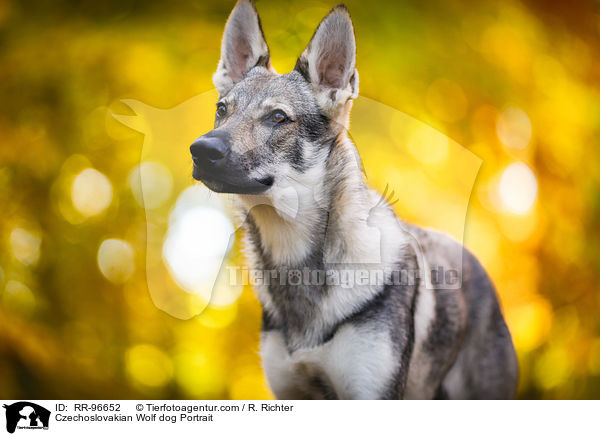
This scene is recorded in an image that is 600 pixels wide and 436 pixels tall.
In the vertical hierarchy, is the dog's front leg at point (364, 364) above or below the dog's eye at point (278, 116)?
below

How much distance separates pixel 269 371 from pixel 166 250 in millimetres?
746

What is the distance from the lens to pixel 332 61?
6.51 ft

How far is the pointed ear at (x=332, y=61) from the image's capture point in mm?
1939

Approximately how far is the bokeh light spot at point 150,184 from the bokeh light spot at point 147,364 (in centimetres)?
→ 73

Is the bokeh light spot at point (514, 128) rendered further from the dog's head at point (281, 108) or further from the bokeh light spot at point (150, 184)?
the bokeh light spot at point (150, 184)

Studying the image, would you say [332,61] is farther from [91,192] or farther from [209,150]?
[91,192]

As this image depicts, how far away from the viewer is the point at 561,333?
2.55 meters

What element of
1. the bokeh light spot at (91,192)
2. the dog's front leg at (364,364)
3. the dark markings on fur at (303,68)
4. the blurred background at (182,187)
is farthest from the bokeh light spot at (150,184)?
the dog's front leg at (364,364)

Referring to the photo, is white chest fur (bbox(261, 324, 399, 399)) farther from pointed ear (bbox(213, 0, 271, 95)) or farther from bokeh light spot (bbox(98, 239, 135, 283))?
pointed ear (bbox(213, 0, 271, 95))

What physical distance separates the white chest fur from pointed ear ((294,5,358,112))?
3.15ft

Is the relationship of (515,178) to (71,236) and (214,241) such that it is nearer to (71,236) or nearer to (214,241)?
(214,241)

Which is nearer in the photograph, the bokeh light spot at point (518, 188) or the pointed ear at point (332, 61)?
the pointed ear at point (332, 61)
